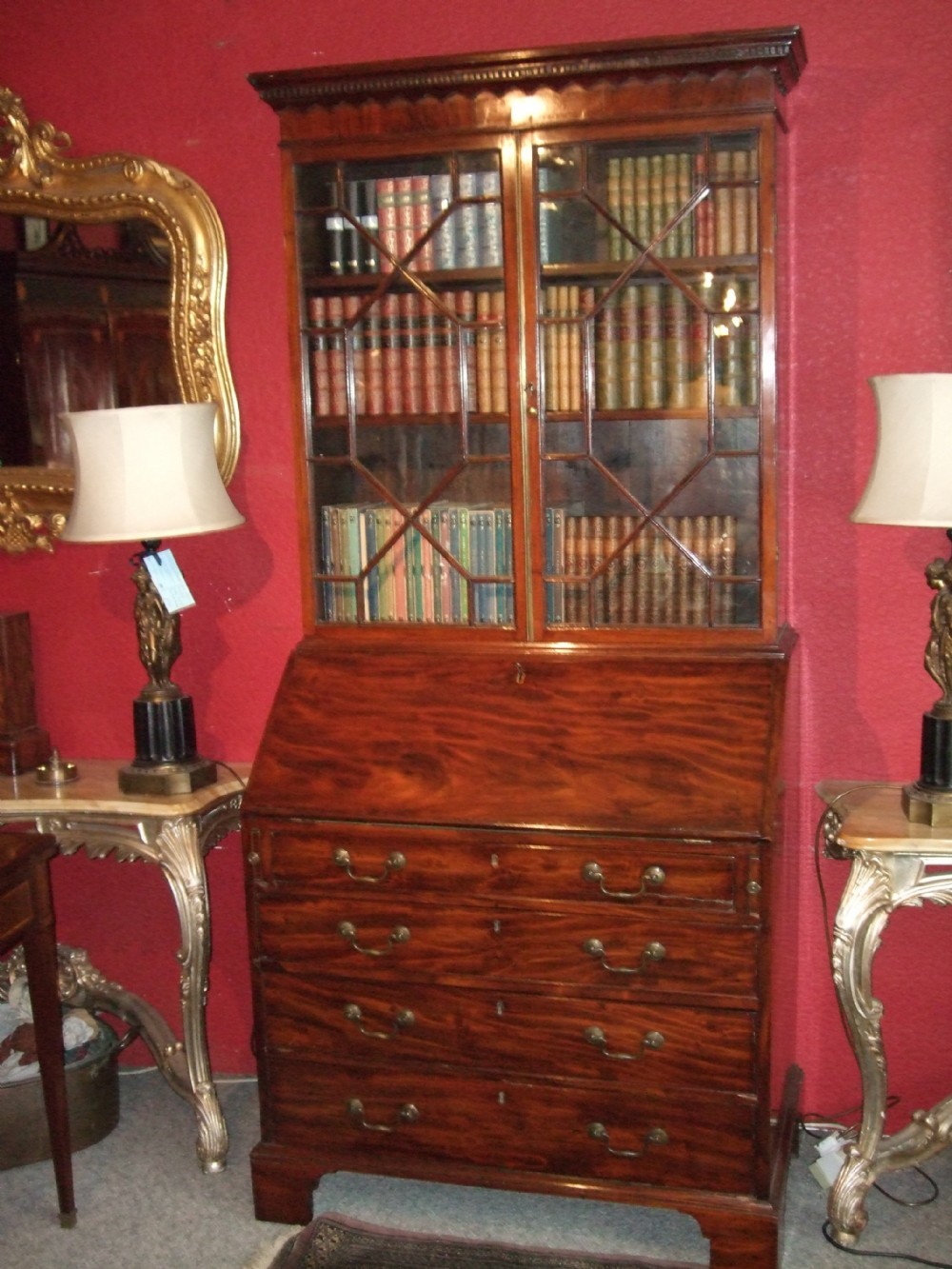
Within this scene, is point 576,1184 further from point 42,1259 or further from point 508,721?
point 42,1259

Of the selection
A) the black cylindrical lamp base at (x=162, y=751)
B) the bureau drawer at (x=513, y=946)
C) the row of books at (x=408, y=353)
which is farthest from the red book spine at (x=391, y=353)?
the bureau drawer at (x=513, y=946)

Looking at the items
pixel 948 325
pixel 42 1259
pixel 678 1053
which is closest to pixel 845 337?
pixel 948 325

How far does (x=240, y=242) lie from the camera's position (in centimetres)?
293

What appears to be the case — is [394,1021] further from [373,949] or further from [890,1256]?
[890,1256]

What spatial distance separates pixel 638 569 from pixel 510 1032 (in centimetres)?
92

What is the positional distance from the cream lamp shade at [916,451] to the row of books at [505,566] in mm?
339

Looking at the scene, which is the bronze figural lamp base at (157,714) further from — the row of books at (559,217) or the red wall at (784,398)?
the row of books at (559,217)

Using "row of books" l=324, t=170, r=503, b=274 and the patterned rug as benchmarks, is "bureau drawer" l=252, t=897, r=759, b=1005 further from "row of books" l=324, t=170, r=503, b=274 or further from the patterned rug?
"row of books" l=324, t=170, r=503, b=274

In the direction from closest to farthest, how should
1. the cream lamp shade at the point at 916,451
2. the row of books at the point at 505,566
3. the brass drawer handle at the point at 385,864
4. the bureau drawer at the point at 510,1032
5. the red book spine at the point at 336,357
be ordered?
1. the cream lamp shade at the point at 916,451
2. the bureau drawer at the point at 510,1032
3. the brass drawer handle at the point at 385,864
4. the row of books at the point at 505,566
5. the red book spine at the point at 336,357

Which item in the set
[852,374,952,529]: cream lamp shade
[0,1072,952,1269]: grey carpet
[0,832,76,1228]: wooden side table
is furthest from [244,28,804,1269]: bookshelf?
[0,832,76,1228]: wooden side table

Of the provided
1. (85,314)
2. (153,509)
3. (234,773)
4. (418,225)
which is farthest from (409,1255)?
(85,314)

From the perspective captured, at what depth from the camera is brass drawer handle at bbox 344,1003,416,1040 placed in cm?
251

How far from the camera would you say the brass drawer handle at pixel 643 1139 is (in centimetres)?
240

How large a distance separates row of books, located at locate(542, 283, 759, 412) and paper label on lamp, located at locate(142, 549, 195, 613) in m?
0.89
